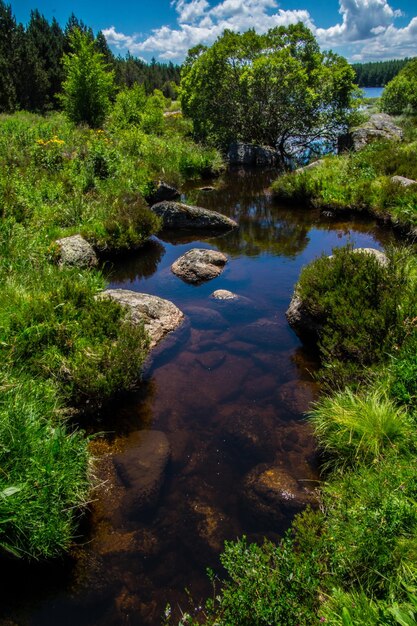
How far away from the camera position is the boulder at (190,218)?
14469 mm

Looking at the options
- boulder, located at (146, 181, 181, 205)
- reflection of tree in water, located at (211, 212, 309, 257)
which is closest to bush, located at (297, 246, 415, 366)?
reflection of tree in water, located at (211, 212, 309, 257)

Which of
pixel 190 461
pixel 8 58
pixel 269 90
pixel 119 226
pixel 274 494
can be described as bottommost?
pixel 274 494

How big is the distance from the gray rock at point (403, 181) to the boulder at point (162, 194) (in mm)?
8918

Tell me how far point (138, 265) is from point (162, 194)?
631 cm

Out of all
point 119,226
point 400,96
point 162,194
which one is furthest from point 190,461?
point 400,96

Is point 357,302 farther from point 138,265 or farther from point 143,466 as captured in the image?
point 138,265

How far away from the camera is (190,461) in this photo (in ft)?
17.6

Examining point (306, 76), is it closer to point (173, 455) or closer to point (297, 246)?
point (297, 246)

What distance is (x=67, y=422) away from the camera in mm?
5711

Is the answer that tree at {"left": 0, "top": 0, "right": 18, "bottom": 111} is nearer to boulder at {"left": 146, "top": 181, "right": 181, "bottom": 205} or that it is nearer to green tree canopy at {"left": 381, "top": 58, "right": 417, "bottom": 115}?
boulder at {"left": 146, "top": 181, "right": 181, "bottom": 205}

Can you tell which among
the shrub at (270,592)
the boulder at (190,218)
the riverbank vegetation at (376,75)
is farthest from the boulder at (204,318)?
the riverbank vegetation at (376,75)

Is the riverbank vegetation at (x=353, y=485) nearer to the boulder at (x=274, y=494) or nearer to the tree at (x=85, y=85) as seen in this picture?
the boulder at (x=274, y=494)

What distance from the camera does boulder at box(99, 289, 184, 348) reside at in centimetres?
793

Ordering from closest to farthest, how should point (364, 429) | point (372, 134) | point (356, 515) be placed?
point (356, 515) < point (364, 429) < point (372, 134)
